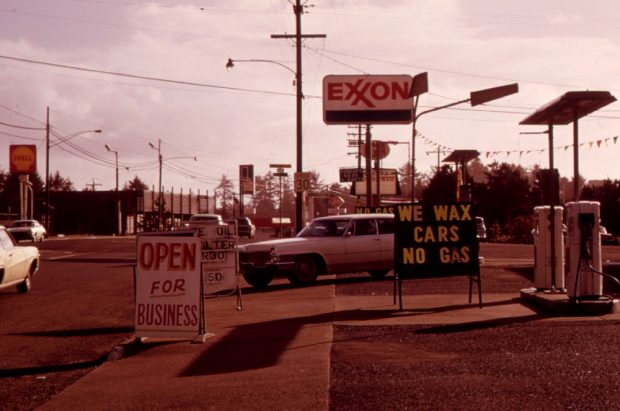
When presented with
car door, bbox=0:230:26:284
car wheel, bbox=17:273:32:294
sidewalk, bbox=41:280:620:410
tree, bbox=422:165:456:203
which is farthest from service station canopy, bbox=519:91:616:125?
tree, bbox=422:165:456:203

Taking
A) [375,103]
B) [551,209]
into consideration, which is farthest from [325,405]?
[375,103]

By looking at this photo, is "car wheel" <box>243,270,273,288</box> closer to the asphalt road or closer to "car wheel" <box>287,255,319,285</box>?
"car wheel" <box>287,255,319,285</box>

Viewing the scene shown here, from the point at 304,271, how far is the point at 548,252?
698 cm

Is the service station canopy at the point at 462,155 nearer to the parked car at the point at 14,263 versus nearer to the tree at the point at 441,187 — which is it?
the parked car at the point at 14,263

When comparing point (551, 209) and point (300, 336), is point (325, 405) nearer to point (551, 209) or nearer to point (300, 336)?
point (300, 336)

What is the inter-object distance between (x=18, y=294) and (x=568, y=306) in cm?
1226

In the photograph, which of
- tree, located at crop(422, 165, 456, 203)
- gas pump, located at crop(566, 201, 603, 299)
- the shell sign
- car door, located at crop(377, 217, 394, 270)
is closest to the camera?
gas pump, located at crop(566, 201, 603, 299)

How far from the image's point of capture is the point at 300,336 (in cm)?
1154

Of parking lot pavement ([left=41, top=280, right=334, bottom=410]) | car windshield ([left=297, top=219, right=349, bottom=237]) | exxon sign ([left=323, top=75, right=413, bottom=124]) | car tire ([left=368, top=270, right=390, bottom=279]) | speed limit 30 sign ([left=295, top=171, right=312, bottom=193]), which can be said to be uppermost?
exxon sign ([left=323, top=75, right=413, bottom=124])

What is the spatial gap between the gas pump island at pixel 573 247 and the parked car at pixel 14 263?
1051 centimetres

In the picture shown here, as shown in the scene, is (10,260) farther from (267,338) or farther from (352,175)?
(352,175)

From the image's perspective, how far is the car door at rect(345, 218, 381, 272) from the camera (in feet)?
70.8

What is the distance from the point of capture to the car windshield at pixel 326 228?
21.7m

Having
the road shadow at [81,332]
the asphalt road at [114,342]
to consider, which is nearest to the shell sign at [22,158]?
the asphalt road at [114,342]
